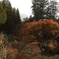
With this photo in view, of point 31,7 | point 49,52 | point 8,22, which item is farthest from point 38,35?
point 31,7

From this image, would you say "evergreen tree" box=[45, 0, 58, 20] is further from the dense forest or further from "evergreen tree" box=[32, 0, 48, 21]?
the dense forest

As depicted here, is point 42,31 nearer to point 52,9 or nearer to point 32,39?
point 32,39

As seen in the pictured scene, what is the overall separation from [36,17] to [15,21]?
6.40 metres

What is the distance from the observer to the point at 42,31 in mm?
12766

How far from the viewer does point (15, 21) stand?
25156 mm

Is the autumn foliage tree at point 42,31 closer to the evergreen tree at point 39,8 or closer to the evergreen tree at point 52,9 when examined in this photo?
the evergreen tree at point 39,8

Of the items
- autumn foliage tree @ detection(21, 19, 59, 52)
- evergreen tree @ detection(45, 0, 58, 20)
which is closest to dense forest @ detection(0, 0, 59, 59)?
autumn foliage tree @ detection(21, 19, 59, 52)

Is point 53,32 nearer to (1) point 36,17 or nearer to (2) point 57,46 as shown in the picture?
(2) point 57,46

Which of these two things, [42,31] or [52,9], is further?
[52,9]

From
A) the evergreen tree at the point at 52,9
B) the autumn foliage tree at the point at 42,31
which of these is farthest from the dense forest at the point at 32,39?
the evergreen tree at the point at 52,9

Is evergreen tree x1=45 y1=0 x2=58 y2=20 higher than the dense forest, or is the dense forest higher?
evergreen tree x1=45 y1=0 x2=58 y2=20

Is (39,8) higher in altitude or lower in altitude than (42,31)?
higher

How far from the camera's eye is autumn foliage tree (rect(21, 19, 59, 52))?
479 inches

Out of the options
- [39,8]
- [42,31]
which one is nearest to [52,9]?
[39,8]
